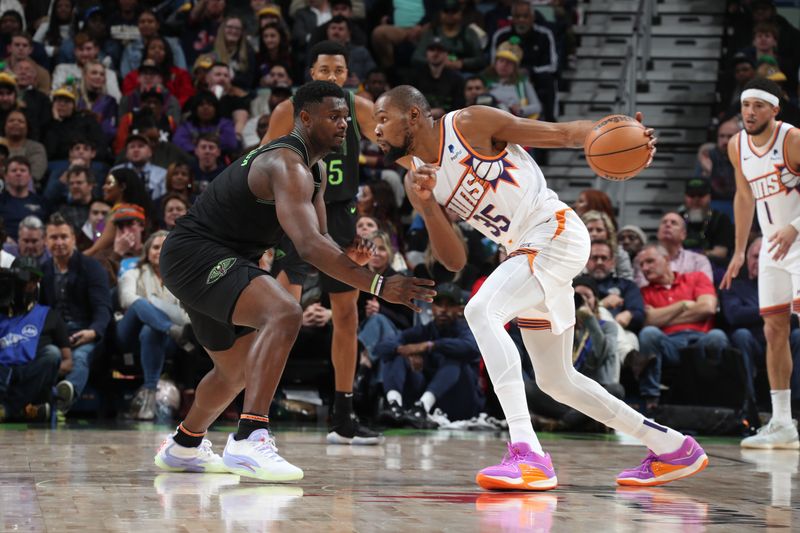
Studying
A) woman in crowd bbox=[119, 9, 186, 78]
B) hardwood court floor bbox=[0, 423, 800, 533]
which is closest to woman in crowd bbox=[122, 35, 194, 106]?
woman in crowd bbox=[119, 9, 186, 78]

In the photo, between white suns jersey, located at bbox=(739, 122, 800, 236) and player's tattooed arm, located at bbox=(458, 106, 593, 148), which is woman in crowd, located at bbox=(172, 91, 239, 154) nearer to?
white suns jersey, located at bbox=(739, 122, 800, 236)

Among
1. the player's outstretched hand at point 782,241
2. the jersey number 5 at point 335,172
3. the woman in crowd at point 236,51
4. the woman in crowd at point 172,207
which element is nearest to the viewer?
the jersey number 5 at point 335,172

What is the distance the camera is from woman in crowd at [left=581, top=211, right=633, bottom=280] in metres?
9.59

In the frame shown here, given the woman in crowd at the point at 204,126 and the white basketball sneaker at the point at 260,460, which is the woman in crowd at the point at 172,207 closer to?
the woman in crowd at the point at 204,126

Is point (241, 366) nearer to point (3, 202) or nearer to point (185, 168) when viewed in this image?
point (185, 168)

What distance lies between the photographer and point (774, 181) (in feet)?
25.2

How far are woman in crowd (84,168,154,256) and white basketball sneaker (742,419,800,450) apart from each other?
5.42m

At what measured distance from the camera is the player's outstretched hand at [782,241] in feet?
24.4

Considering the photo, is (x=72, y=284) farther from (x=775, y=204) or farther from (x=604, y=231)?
(x=775, y=204)

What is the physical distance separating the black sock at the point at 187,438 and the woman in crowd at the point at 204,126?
7.02 metres

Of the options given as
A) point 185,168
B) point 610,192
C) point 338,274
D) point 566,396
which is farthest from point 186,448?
point 610,192

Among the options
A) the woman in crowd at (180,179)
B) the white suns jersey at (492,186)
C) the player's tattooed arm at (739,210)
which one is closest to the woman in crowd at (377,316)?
the woman in crowd at (180,179)

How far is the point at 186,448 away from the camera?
202 inches

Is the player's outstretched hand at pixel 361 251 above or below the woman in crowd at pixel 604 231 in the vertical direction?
below
